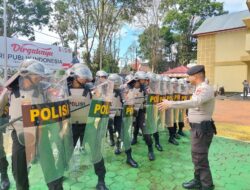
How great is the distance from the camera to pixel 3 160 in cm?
414

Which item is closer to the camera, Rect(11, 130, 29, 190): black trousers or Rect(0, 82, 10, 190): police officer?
Rect(11, 130, 29, 190): black trousers

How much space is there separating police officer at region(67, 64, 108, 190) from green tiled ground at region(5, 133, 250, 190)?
33 cm

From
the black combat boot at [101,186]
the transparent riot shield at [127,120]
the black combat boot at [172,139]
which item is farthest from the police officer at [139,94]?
the black combat boot at [101,186]

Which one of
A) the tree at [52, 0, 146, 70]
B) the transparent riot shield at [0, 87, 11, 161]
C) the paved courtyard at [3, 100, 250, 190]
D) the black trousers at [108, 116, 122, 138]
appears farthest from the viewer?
the tree at [52, 0, 146, 70]

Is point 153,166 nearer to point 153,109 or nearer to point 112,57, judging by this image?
point 153,109

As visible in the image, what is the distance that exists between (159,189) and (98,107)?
5.09ft

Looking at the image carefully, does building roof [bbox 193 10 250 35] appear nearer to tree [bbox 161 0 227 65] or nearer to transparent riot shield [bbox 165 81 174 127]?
tree [bbox 161 0 227 65]

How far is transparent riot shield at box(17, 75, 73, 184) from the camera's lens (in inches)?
117

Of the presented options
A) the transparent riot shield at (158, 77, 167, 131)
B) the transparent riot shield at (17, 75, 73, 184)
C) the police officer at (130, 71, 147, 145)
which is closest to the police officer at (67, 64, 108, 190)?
the transparent riot shield at (17, 75, 73, 184)

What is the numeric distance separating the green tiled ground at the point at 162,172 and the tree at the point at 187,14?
31.8 meters

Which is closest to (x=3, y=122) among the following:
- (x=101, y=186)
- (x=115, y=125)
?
(x=101, y=186)

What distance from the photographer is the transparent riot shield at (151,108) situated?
5.50 m

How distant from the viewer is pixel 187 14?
37219mm

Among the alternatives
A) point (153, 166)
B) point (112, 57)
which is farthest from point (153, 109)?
point (112, 57)
